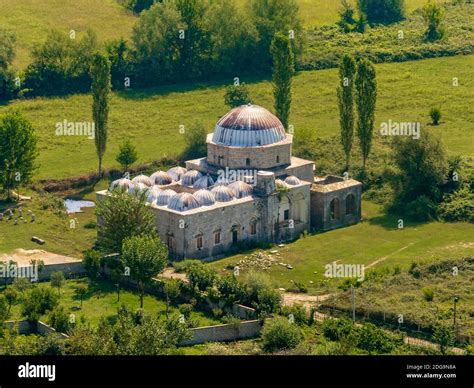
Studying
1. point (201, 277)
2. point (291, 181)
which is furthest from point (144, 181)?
point (201, 277)

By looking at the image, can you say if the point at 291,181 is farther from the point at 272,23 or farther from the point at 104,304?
the point at 272,23

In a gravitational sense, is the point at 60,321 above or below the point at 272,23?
below

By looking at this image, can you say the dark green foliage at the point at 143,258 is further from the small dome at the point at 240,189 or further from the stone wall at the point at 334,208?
the stone wall at the point at 334,208

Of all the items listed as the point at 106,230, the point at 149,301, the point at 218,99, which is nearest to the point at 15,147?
the point at 106,230

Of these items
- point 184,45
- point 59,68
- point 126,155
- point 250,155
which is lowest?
point 126,155

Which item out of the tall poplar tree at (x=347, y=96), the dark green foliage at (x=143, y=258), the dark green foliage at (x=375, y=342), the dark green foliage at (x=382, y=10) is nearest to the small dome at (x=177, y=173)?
the tall poplar tree at (x=347, y=96)

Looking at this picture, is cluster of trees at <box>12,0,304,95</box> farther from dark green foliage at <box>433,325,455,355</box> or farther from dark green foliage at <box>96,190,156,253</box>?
dark green foliage at <box>433,325,455,355</box>

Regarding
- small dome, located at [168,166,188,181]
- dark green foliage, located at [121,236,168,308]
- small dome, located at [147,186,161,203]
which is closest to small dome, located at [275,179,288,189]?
small dome, located at [168,166,188,181]
